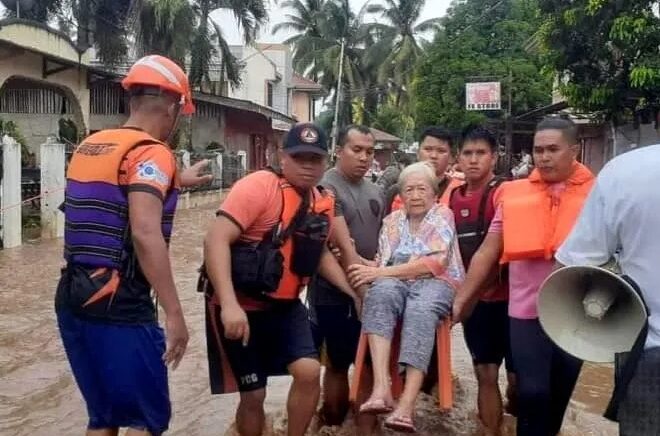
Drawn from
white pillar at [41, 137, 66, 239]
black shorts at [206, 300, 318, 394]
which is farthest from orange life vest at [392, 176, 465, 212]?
white pillar at [41, 137, 66, 239]

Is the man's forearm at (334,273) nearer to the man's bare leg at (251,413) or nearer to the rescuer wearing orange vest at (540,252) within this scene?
the man's bare leg at (251,413)

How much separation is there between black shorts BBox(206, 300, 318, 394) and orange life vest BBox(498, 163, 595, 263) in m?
1.11

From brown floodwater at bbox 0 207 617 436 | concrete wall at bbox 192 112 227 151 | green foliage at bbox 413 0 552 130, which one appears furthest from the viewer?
concrete wall at bbox 192 112 227 151

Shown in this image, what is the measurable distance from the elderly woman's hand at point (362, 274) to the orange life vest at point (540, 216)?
69 cm

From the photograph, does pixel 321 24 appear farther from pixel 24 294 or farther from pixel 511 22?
pixel 24 294

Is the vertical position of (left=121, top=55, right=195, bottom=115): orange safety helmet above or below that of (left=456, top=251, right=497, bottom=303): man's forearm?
above

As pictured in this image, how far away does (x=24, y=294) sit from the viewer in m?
10.3

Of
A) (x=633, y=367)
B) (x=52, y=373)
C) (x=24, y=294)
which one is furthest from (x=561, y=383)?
(x=24, y=294)

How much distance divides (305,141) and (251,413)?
1405 mm

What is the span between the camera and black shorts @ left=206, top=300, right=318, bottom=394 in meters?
4.34

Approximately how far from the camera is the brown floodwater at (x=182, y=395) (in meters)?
5.64

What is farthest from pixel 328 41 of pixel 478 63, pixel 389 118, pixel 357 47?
Result: pixel 478 63

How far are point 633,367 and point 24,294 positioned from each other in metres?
8.94

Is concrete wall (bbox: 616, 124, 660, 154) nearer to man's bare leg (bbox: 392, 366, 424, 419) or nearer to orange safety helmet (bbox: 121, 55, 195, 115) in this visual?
man's bare leg (bbox: 392, 366, 424, 419)
